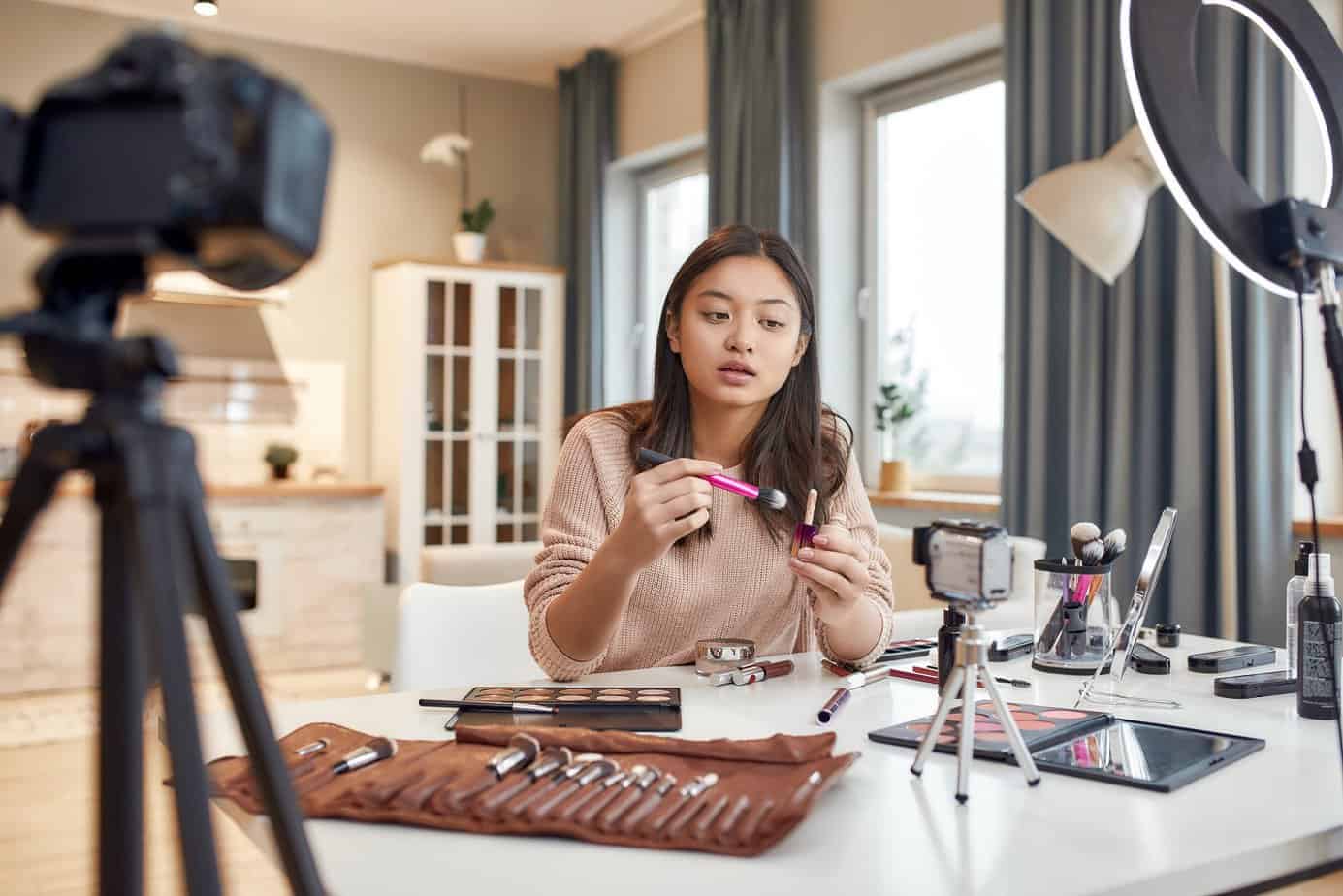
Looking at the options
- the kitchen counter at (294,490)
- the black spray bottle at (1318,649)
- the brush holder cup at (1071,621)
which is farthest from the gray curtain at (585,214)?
the black spray bottle at (1318,649)

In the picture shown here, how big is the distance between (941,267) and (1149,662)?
2.69 m

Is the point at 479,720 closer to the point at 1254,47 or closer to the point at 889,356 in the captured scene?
the point at 1254,47

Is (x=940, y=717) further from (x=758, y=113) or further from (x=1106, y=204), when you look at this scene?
(x=758, y=113)

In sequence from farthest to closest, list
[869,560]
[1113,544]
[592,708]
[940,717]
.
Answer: [869,560] → [1113,544] → [592,708] → [940,717]

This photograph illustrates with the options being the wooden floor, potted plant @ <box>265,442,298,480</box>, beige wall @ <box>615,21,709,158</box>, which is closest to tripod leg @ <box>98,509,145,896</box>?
the wooden floor

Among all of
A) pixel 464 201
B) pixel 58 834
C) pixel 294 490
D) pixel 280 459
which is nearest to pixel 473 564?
pixel 58 834

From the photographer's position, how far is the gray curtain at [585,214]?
5359 millimetres

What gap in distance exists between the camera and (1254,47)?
2.65m

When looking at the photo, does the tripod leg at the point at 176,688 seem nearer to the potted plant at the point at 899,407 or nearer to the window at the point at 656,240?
the potted plant at the point at 899,407

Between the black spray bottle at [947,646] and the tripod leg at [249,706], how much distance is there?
36.0 inches

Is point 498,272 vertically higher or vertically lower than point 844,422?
higher

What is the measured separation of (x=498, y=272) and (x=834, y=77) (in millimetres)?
1860

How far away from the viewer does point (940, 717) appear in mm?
956

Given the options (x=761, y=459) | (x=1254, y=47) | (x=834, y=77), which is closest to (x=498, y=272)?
(x=834, y=77)
